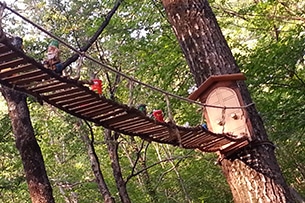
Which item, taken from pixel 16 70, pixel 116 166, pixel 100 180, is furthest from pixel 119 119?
pixel 100 180

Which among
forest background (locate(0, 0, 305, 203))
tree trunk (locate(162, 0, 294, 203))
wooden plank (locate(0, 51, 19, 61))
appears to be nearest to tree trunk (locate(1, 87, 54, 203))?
forest background (locate(0, 0, 305, 203))

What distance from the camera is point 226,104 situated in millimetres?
2225

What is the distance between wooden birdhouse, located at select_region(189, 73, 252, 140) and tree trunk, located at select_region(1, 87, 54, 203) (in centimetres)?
166

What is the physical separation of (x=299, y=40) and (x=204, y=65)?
5.81ft

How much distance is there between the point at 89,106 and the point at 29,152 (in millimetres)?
1963

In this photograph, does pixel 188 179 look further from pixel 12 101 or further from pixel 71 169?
pixel 12 101

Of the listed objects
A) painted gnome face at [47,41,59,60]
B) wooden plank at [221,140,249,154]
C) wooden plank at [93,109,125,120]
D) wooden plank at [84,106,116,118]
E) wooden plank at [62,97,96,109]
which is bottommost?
wooden plank at [221,140,249,154]

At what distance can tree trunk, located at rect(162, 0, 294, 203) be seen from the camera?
2.13 metres

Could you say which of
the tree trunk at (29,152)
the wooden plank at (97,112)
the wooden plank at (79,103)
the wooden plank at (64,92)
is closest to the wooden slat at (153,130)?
the wooden plank at (97,112)

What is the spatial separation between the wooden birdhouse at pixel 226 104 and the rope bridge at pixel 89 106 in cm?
11

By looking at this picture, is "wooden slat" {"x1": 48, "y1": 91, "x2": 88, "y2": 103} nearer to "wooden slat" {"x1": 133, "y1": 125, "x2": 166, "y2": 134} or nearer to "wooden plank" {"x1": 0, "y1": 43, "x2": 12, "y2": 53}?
"wooden plank" {"x1": 0, "y1": 43, "x2": 12, "y2": 53}

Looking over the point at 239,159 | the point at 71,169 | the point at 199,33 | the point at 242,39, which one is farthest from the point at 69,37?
the point at 239,159

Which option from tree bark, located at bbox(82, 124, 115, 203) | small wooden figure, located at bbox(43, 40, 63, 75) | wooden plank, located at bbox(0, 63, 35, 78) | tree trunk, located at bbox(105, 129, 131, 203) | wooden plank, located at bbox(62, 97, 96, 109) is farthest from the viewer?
tree bark, located at bbox(82, 124, 115, 203)

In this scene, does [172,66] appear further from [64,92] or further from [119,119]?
[64,92]
